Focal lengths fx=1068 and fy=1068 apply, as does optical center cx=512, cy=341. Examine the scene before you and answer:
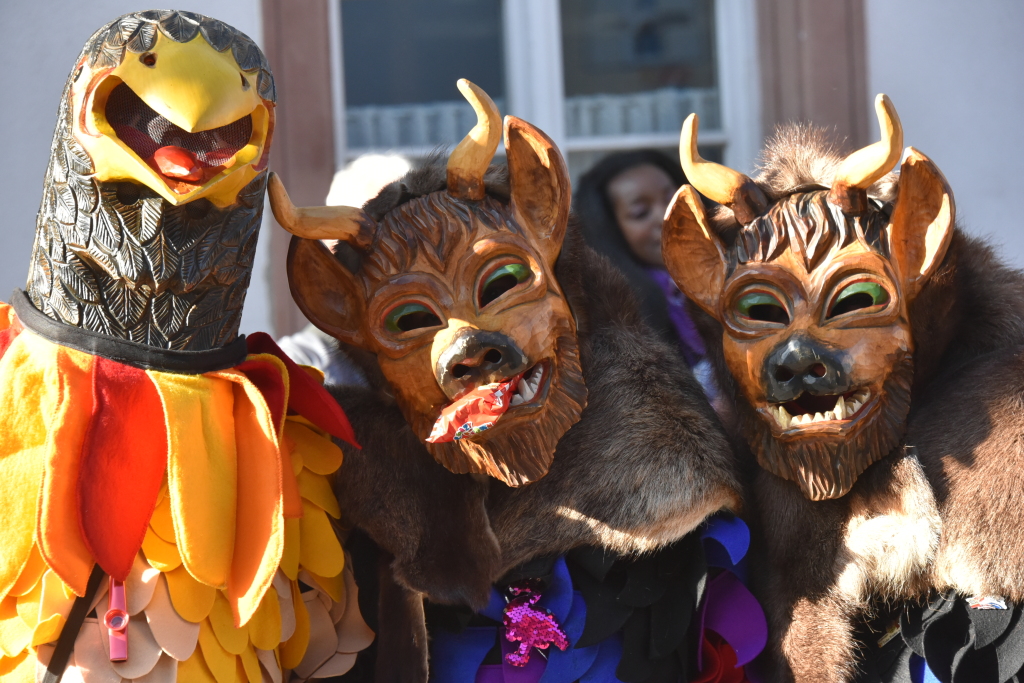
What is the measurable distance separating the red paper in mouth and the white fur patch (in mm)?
630

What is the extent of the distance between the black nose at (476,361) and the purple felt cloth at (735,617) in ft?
1.78

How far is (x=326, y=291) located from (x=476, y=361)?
35cm

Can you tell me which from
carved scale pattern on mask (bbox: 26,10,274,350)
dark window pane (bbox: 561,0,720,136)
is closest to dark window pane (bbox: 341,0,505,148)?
dark window pane (bbox: 561,0,720,136)

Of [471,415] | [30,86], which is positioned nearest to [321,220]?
[471,415]

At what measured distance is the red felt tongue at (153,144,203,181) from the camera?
1.51 m

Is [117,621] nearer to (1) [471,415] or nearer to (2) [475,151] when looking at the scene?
A: (1) [471,415]

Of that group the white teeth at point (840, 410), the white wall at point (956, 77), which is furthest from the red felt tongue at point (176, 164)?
the white wall at point (956, 77)

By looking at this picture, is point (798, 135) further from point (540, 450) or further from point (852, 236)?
point (540, 450)

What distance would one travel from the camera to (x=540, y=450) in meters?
1.75

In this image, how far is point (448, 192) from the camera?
1.81m

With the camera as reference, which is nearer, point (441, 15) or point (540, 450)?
point (540, 450)

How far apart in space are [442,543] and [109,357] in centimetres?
61

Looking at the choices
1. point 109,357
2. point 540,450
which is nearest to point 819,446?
point 540,450

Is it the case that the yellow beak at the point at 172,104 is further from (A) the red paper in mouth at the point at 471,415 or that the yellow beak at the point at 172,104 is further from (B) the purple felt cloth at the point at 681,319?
(B) the purple felt cloth at the point at 681,319
